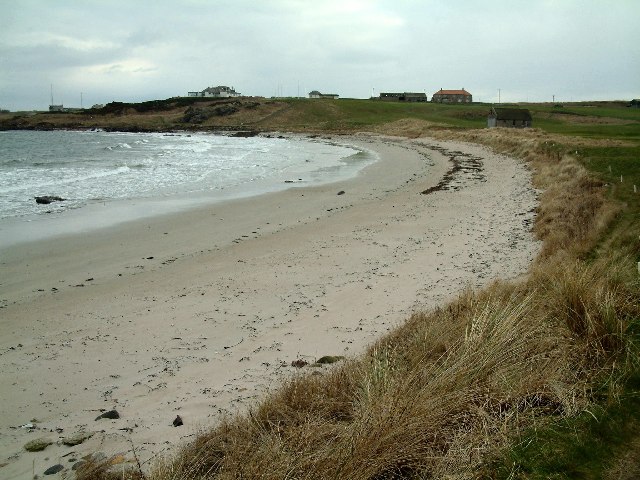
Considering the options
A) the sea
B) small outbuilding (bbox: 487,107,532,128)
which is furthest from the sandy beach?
small outbuilding (bbox: 487,107,532,128)

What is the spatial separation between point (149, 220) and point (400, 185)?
12.2 m

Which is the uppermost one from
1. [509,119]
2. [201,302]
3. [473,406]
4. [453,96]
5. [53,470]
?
[453,96]

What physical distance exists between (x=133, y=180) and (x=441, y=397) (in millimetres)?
26367

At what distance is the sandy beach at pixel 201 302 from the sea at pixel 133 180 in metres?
2.33

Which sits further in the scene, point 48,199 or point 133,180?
point 133,180

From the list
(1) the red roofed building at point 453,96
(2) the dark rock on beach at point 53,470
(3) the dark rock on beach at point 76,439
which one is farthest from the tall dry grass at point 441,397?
(1) the red roofed building at point 453,96

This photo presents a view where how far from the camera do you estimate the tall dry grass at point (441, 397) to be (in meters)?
3.56

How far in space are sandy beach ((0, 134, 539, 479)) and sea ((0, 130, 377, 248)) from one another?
7.65 feet

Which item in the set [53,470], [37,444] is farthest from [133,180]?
[53,470]

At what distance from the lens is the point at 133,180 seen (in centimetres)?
2772

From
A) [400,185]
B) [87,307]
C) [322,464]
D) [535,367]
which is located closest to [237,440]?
[322,464]

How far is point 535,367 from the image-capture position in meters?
4.59

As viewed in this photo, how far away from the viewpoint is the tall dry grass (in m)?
3.56

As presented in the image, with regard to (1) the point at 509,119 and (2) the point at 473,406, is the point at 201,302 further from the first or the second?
(1) the point at 509,119
